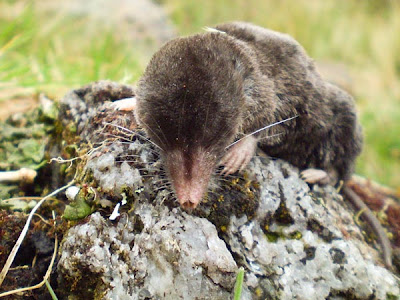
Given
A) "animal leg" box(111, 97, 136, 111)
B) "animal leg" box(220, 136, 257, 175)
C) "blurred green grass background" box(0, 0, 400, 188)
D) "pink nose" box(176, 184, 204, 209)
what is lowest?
"blurred green grass background" box(0, 0, 400, 188)

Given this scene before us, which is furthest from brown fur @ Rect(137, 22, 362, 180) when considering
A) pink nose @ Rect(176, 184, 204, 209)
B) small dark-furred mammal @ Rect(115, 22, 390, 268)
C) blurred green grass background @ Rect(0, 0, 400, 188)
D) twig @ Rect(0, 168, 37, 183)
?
blurred green grass background @ Rect(0, 0, 400, 188)

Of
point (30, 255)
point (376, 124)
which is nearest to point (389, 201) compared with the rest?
point (30, 255)

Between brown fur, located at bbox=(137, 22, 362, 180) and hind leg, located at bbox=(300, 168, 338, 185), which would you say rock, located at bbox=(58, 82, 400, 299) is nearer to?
hind leg, located at bbox=(300, 168, 338, 185)

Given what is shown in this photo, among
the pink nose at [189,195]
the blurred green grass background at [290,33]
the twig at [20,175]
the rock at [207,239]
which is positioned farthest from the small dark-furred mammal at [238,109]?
the blurred green grass background at [290,33]

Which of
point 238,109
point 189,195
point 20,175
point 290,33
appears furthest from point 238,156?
point 290,33

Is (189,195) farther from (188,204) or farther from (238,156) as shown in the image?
(238,156)

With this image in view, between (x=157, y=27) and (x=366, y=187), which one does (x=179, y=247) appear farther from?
(x=157, y=27)

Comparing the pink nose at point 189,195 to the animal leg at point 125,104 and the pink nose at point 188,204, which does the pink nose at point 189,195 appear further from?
the animal leg at point 125,104
